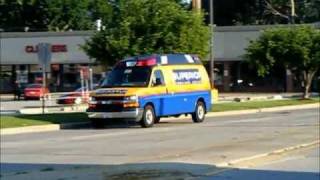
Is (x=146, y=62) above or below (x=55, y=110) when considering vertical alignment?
above

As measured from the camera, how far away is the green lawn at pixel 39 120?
91.0 ft

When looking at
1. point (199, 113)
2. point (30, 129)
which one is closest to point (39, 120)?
point (30, 129)

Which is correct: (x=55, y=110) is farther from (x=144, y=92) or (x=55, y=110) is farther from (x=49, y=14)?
(x=49, y=14)

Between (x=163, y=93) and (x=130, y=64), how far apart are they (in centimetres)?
159

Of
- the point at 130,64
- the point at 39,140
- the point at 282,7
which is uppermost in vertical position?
the point at 282,7

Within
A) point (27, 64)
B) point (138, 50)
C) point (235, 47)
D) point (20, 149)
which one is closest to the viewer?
point (20, 149)

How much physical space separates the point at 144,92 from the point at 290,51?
71.5 ft

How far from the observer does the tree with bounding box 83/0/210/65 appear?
3500 centimetres

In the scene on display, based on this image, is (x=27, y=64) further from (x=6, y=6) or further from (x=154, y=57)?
(x=154, y=57)

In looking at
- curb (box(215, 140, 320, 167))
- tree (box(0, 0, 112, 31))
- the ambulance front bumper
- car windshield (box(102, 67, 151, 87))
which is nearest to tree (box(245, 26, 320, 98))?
car windshield (box(102, 67, 151, 87))

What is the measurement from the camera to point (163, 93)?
2827cm

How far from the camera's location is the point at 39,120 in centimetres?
2927

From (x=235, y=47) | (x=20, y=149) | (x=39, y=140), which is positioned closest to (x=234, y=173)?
(x=20, y=149)

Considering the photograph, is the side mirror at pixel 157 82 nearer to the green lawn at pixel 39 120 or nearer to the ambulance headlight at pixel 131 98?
the ambulance headlight at pixel 131 98
